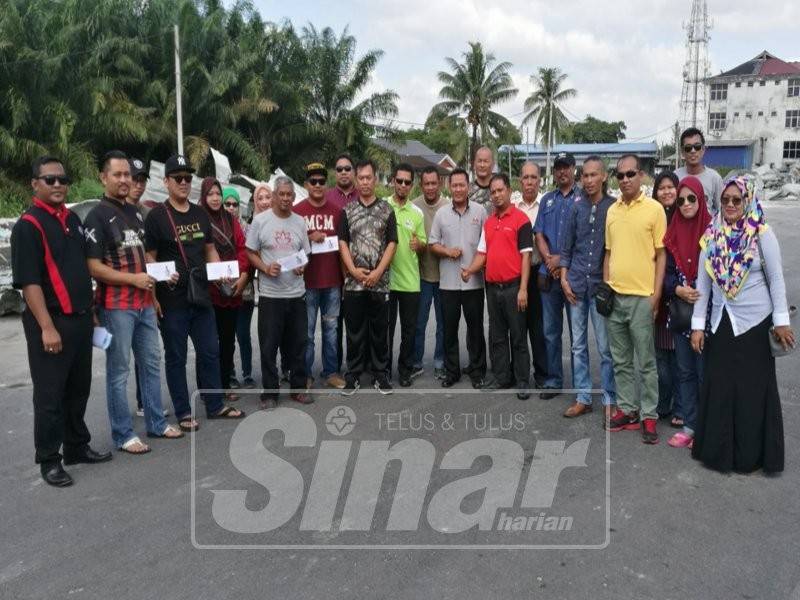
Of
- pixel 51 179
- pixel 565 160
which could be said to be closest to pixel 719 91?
pixel 565 160

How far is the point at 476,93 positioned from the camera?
41094mm

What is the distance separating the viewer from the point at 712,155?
66.2 metres

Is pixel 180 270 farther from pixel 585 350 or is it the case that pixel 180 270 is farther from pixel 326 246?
pixel 585 350

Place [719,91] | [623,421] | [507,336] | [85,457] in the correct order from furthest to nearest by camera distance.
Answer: [719,91]
[507,336]
[623,421]
[85,457]

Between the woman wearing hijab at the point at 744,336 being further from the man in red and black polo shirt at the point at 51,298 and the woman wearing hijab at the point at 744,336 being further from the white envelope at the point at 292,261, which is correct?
the man in red and black polo shirt at the point at 51,298

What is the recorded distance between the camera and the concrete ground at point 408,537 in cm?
318

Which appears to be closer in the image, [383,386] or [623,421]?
[623,421]

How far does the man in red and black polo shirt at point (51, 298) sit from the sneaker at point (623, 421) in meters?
3.96

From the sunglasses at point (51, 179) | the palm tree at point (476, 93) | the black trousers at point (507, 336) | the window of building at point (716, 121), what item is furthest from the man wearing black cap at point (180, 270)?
the window of building at point (716, 121)

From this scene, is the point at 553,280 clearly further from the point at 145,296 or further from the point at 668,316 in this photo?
the point at 145,296

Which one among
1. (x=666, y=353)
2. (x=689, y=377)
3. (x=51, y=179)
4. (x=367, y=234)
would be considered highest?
(x=51, y=179)

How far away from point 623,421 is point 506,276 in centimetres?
161

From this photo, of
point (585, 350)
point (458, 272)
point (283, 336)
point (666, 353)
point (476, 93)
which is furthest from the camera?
point (476, 93)

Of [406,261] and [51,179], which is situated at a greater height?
[51,179]
